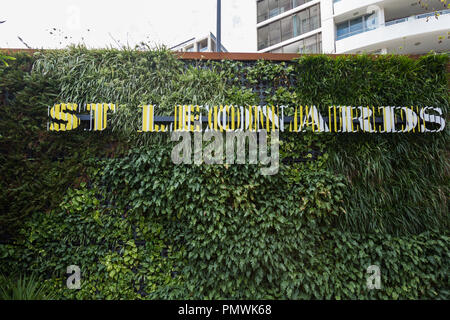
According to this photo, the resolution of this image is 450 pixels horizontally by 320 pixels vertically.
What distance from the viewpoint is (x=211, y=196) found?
2607mm

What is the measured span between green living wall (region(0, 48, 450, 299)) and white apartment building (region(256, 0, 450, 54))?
721 centimetres

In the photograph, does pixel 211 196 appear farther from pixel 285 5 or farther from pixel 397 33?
pixel 285 5

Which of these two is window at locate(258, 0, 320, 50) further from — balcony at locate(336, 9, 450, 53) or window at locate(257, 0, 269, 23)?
balcony at locate(336, 9, 450, 53)

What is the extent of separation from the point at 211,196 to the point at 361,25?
15.2 m

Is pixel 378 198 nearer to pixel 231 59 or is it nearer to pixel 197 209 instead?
pixel 197 209

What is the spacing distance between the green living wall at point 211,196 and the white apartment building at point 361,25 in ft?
23.6

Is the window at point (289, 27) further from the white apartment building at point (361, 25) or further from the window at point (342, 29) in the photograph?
the window at point (342, 29)

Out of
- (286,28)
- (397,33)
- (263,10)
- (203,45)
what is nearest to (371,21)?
(397,33)

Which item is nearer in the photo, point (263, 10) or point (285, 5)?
point (285, 5)

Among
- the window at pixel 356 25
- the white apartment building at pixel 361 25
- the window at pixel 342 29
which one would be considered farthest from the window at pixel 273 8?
the window at pixel 356 25

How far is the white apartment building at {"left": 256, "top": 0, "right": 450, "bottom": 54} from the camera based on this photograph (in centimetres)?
1071

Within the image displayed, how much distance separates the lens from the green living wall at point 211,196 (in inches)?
102
